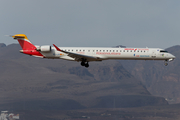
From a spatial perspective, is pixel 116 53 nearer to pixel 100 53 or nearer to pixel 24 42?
pixel 100 53

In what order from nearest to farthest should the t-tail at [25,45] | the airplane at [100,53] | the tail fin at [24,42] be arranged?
the airplane at [100,53]
the t-tail at [25,45]
the tail fin at [24,42]

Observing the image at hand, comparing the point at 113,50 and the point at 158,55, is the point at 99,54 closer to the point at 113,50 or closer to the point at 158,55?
the point at 113,50

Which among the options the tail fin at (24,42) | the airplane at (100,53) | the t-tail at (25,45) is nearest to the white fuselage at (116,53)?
the airplane at (100,53)

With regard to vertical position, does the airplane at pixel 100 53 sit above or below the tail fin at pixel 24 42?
below

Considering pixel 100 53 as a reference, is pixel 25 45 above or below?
above

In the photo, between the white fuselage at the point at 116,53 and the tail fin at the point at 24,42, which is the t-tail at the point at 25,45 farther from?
the white fuselage at the point at 116,53

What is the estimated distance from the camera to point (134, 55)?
66.2 m

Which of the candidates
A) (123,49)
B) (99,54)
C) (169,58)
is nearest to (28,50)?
(99,54)

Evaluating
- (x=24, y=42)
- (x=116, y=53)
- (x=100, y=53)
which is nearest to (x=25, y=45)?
(x=24, y=42)

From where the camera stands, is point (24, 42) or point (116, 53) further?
point (24, 42)

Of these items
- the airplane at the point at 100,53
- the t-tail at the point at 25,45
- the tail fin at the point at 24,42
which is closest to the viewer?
the airplane at the point at 100,53

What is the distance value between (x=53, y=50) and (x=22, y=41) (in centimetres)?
849

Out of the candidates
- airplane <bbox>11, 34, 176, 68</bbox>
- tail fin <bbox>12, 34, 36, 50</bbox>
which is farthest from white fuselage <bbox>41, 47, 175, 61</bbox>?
tail fin <bbox>12, 34, 36, 50</bbox>

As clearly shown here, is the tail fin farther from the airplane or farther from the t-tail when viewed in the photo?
the airplane
